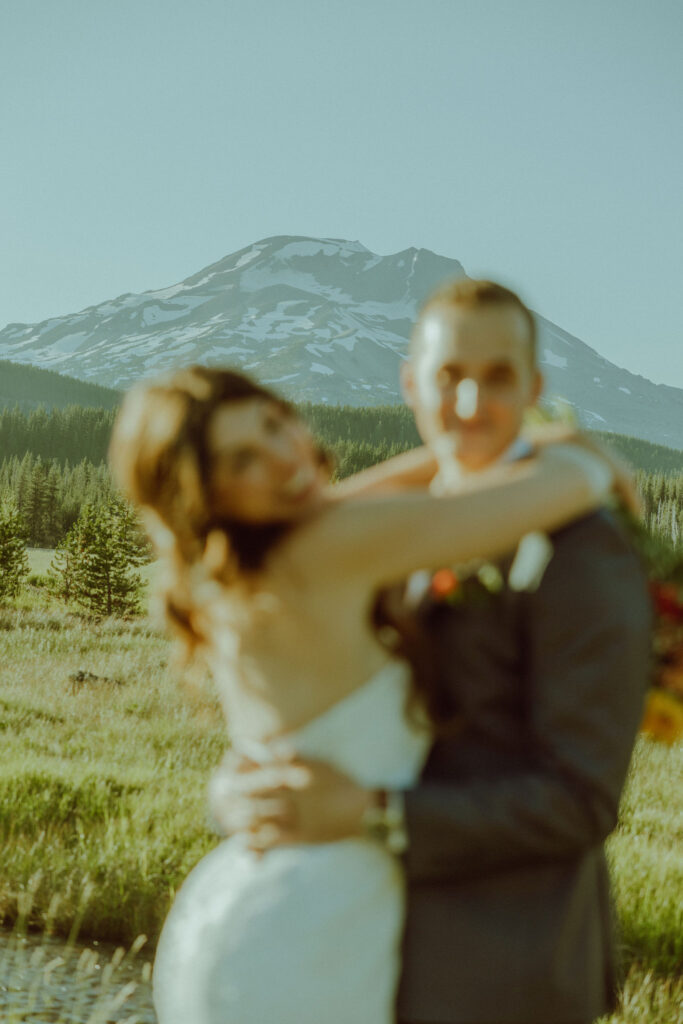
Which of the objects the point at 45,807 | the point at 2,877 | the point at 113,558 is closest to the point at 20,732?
the point at 45,807

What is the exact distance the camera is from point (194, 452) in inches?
80.1

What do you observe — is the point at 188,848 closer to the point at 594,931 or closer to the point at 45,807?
the point at 45,807

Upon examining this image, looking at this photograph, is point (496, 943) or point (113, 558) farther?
point (113, 558)

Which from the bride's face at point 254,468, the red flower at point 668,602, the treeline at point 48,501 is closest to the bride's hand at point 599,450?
the red flower at point 668,602

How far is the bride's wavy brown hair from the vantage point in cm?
204

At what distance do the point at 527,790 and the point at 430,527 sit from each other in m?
0.51

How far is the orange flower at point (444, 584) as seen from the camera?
1.98 meters

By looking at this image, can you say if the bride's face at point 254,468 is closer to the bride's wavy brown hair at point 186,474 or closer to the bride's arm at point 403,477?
the bride's wavy brown hair at point 186,474

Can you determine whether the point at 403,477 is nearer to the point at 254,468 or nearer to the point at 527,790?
the point at 254,468

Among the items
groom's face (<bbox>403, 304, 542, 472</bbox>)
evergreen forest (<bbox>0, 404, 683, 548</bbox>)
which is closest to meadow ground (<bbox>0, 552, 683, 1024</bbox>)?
groom's face (<bbox>403, 304, 542, 472</bbox>)

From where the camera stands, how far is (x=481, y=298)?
216 centimetres

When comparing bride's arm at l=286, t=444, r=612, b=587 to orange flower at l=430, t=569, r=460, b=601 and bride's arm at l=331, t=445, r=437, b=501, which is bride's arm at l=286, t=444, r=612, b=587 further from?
bride's arm at l=331, t=445, r=437, b=501

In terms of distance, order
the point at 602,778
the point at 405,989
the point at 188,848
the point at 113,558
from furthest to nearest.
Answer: the point at 113,558, the point at 188,848, the point at 405,989, the point at 602,778

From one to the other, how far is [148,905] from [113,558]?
42013 millimetres
